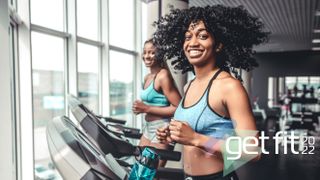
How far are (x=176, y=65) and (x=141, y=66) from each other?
4058 mm

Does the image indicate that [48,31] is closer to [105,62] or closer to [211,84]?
[105,62]

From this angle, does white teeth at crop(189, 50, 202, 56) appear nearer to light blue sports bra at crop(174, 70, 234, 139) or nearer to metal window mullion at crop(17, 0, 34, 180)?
light blue sports bra at crop(174, 70, 234, 139)

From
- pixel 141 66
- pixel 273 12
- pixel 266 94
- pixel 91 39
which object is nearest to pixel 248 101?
pixel 91 39

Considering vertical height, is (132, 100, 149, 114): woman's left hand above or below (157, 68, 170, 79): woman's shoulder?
below

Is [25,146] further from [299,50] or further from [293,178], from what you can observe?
[299,50]

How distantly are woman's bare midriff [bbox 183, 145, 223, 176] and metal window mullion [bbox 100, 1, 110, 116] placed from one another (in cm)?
323

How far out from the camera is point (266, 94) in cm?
1199

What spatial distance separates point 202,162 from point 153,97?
3.44 ft

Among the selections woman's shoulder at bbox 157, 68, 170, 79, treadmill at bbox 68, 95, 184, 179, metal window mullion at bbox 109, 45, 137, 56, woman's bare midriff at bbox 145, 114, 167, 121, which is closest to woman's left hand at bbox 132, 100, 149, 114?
woman's bare midriff at bbox 145, 114, 167, 121

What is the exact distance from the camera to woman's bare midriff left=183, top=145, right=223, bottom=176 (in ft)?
3.57

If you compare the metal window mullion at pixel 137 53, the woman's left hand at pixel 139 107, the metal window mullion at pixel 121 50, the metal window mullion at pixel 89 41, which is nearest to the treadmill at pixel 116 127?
the woman's left hand at pixel 139 107

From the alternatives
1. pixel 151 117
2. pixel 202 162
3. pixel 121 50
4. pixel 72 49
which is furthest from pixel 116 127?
pixel 121 50

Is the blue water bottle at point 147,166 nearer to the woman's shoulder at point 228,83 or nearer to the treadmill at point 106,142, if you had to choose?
the treadmill at point 106,142

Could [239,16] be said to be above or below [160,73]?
above
